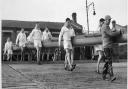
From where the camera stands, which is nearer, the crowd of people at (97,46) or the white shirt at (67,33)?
the crowd of people at (97,46)

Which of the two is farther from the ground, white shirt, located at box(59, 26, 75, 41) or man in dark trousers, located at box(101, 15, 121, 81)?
white shirt, located at box(59, 26, 75, 41)

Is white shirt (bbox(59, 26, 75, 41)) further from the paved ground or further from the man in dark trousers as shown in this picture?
the man in dark trousers

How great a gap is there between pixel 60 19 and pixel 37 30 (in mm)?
6750

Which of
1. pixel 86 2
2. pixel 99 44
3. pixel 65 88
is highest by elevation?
pixel 86 2

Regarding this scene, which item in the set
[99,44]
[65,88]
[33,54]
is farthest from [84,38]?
[33,54]

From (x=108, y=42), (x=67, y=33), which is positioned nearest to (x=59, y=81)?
(x=108, y=42)

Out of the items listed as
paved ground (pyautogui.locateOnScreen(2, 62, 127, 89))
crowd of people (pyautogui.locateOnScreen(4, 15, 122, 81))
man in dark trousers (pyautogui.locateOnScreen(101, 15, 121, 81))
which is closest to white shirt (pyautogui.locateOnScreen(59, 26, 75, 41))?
crowd of people (pyautogui.locateOnScreen(4, 15, 122, 81))

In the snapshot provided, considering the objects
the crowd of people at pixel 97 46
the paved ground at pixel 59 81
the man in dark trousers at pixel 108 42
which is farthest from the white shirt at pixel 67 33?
the man in dark trousers at pixel 108 42

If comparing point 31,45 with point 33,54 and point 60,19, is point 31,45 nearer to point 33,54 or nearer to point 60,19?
point 33,54

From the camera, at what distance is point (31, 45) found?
14.5 m

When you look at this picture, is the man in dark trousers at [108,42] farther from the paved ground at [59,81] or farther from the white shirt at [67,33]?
the white shirt at [67,33]

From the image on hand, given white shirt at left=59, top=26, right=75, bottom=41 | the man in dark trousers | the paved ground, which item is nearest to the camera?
the paved ground

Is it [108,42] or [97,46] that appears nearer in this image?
[108,42]

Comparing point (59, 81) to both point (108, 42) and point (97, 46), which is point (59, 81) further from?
point (97, 46)
